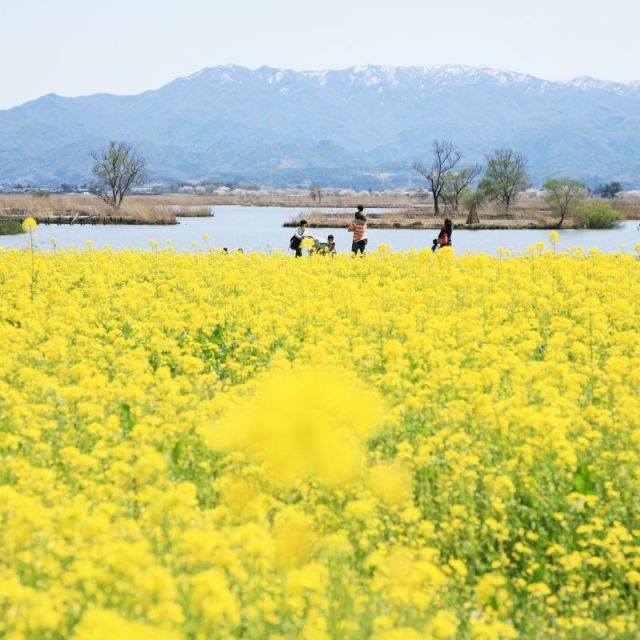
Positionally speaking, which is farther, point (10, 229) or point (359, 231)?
point (10, 229)

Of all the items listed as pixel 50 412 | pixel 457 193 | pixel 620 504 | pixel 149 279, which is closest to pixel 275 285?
pixel 149 279

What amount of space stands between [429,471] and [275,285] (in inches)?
370

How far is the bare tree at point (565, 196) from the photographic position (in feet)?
274

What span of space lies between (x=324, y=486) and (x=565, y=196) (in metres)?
82.2

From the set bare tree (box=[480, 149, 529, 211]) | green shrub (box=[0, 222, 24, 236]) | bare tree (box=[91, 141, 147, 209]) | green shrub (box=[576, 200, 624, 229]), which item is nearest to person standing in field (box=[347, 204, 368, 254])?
green shrub (box=[0, 222, 24, 236])

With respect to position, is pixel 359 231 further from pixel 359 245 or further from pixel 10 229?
pixel 10 229

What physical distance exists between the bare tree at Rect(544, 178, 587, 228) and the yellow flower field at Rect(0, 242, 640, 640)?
74308 mm

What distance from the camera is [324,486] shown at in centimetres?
638

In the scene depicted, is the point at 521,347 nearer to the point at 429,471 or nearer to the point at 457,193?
the point at 429,471

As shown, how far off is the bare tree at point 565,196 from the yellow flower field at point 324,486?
74.3 metres

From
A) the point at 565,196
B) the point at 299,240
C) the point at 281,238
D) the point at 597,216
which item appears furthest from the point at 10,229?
the point at 565,196

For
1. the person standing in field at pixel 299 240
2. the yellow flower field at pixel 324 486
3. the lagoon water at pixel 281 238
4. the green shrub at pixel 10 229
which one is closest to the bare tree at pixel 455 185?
the lagoon water at pixel 281 238

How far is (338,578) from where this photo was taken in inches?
208

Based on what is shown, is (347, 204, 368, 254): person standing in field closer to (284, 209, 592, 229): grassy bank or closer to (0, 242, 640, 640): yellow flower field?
(0, 242, 640, 640): yellow flower field
